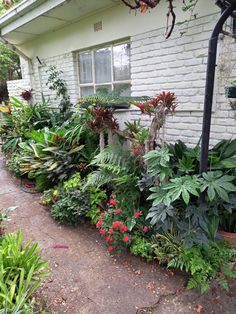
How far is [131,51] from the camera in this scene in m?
3.41

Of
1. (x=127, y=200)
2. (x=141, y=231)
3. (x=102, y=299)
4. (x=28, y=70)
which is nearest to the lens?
(x=102, y=299)

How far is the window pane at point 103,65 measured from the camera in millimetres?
4020

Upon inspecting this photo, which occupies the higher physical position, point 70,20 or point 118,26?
point 70,20

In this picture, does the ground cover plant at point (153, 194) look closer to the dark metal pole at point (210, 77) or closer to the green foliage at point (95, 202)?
the green foliage at point (95, 202)

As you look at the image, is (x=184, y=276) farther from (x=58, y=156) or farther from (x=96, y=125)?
(x=58, y=156)

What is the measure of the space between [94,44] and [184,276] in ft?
12.0

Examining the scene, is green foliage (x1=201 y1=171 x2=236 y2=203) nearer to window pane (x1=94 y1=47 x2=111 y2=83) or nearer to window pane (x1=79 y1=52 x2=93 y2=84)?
window pane (x1=94 y1=47 x2=111 y2=83)

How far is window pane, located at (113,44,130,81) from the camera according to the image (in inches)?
145

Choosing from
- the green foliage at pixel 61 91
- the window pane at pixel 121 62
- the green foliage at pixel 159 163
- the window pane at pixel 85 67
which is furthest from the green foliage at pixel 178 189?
the green foliage at pixel 61 91

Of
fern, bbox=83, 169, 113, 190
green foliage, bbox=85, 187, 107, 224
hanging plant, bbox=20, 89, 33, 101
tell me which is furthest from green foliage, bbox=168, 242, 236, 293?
hanging plant, bbox=20, 89, 33, 101

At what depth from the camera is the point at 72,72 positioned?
468cm

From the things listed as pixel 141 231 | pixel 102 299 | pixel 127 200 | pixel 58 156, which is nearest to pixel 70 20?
pixel 58 156

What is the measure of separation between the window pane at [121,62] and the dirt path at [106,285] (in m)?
2.47

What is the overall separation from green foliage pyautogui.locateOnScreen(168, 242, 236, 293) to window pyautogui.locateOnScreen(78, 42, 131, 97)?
2447 millimetres
